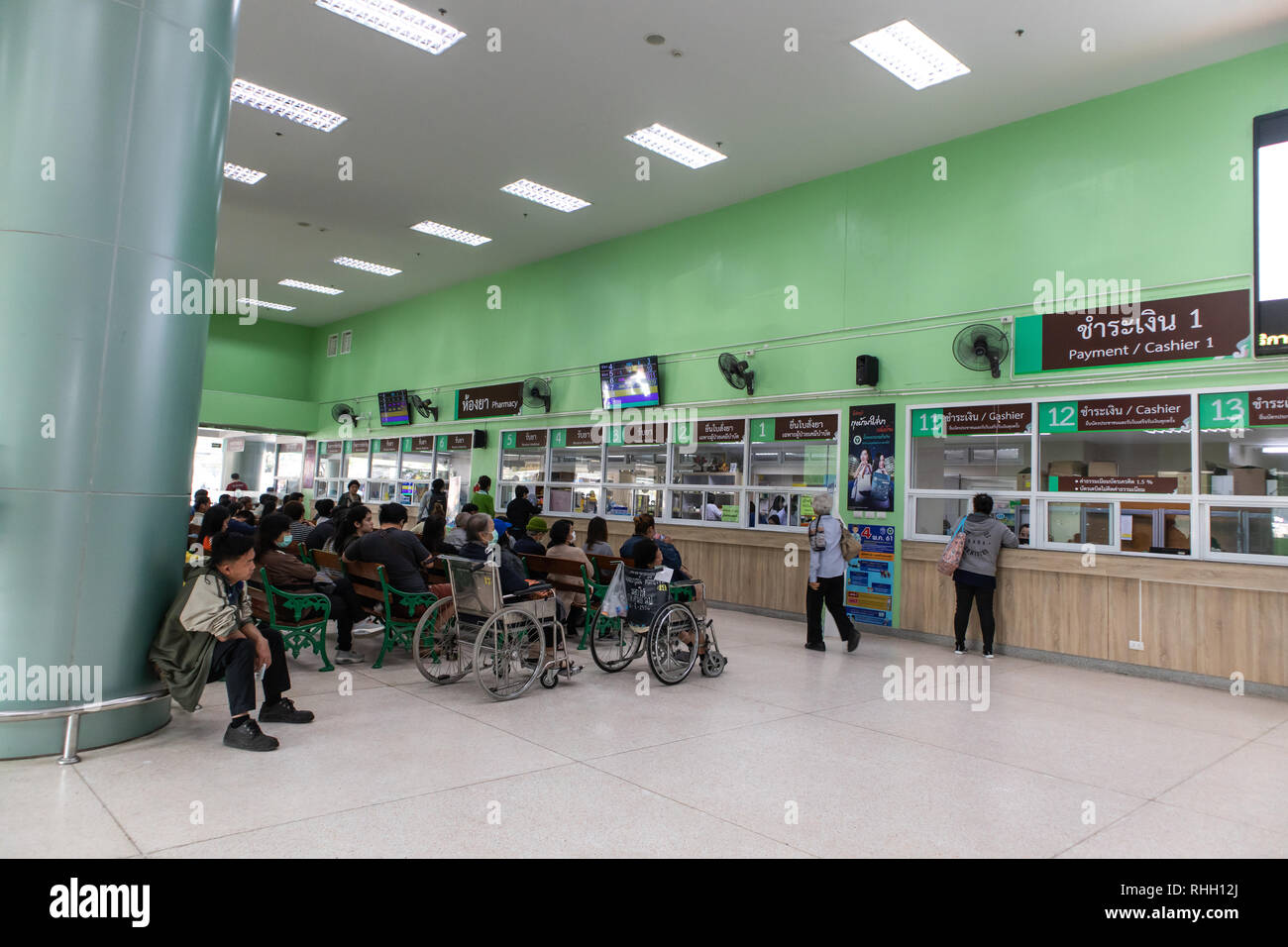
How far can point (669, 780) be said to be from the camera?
322cm

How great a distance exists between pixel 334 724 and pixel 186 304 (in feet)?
7.02

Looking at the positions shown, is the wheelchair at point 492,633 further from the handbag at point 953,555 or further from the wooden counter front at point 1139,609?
the wooden counter front at point 1139,609

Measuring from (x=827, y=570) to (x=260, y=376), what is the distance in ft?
46.2

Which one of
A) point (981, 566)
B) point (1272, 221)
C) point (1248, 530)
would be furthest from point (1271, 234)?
point (981, 566)

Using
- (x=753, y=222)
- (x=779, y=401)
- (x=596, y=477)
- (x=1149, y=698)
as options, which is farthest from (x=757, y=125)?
(x=1149, y=698)

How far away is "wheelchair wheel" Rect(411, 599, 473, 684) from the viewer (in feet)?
15.6

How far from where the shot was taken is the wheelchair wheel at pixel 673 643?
4.86 metres

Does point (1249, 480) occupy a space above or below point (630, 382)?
below

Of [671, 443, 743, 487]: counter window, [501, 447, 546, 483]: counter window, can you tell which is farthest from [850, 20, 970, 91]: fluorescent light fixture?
[501, 447, 546, 483]: counter window

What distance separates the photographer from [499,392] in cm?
1226

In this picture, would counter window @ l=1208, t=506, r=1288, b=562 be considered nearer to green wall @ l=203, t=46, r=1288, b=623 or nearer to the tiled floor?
green wall @ l=203, t=46, r=1288, b=623

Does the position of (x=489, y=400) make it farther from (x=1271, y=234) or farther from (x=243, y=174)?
(x=1271, y=234)

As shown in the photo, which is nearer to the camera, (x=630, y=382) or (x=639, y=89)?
(x=639, y=89)

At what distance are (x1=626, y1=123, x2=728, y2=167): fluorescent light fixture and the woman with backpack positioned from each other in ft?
12.5
